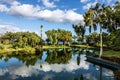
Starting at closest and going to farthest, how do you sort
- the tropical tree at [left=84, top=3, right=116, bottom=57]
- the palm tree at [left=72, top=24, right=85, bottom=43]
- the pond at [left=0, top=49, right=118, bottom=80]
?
the pond at [left=0, top=49, right=118, bottom=80] → the tropical tree at [left=84, top=3, right=116, bottom=57] → the palm tree at [left=72, top=24, right=85, bottom=43]

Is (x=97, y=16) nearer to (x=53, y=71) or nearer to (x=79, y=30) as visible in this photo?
(x=53, y=71)

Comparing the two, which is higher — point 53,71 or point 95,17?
point 95,17

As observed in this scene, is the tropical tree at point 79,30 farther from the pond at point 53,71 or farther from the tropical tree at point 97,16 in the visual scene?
the pond at point 53,71

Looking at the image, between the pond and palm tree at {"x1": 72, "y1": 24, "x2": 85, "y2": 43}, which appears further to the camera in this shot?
palm tree at {"x1": 72, "y1": 24, "x2": 85, "y2": 43}

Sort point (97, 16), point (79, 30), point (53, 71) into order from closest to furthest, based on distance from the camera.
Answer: point (53, 71)
point (97, 16)
point (79, 30)

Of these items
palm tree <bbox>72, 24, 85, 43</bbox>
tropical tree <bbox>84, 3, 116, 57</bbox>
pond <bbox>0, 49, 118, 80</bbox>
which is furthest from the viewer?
palm tree <bbox>72, 24, 85, 43</bbox>

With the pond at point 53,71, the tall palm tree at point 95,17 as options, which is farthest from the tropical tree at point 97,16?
the pond at point 53,71

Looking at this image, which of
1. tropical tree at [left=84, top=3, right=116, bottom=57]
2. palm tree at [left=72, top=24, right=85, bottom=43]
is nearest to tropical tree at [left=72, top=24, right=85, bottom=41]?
palm tree at [left=72, top=24, right=85, bottom=43]

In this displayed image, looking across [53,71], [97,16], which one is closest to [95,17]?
[97,16]

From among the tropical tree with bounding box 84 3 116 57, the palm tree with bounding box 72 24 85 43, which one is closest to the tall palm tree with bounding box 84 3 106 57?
the tropical tree with bounding box 84 3 116 57

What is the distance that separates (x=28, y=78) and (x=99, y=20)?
35427mm

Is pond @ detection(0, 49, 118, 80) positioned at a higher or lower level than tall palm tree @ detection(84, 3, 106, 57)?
lower

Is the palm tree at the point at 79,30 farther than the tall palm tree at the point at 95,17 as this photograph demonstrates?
Yes

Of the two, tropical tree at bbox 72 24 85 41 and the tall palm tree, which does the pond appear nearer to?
the tall palm tree
